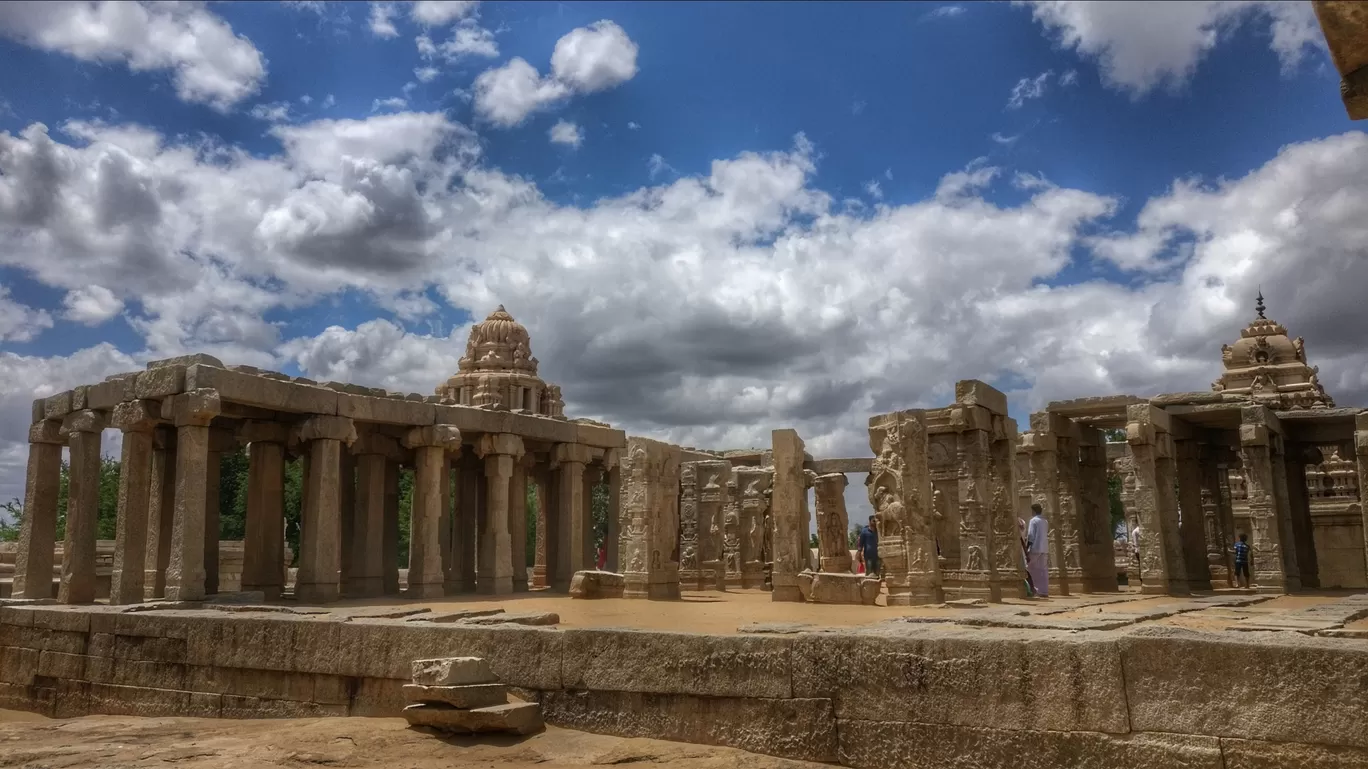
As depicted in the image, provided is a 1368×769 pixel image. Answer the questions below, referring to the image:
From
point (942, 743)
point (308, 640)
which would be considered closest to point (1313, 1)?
point (942, 743)

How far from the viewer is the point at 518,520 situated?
22.2 metres

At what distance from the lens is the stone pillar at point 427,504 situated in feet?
60.6

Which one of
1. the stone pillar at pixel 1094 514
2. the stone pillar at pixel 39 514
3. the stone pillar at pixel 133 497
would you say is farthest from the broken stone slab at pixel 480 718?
the stone pillar at pixel 1094 514

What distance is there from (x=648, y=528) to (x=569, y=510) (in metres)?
4.56

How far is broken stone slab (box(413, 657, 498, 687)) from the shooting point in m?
7.28

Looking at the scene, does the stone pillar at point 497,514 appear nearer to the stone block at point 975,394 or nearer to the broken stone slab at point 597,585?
the broken stone slab at point 597,585

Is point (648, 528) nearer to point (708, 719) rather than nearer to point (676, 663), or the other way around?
point (676, 663)

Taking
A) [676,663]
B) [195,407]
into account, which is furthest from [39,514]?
[676,663]

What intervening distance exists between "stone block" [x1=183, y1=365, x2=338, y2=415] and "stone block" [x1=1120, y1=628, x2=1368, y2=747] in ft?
45.1

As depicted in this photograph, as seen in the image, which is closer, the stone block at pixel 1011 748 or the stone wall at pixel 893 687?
the stone wall at pixel 893 687

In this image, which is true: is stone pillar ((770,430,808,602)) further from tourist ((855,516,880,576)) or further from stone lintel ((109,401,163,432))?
stone lintel ((109,401,163,432))

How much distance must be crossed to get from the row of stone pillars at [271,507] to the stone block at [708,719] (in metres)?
9.70

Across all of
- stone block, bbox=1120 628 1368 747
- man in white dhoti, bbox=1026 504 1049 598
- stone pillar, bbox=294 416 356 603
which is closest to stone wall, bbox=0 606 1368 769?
stone block, bbox=1120 628 1368 747

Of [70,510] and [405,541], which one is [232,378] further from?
[405,541]
